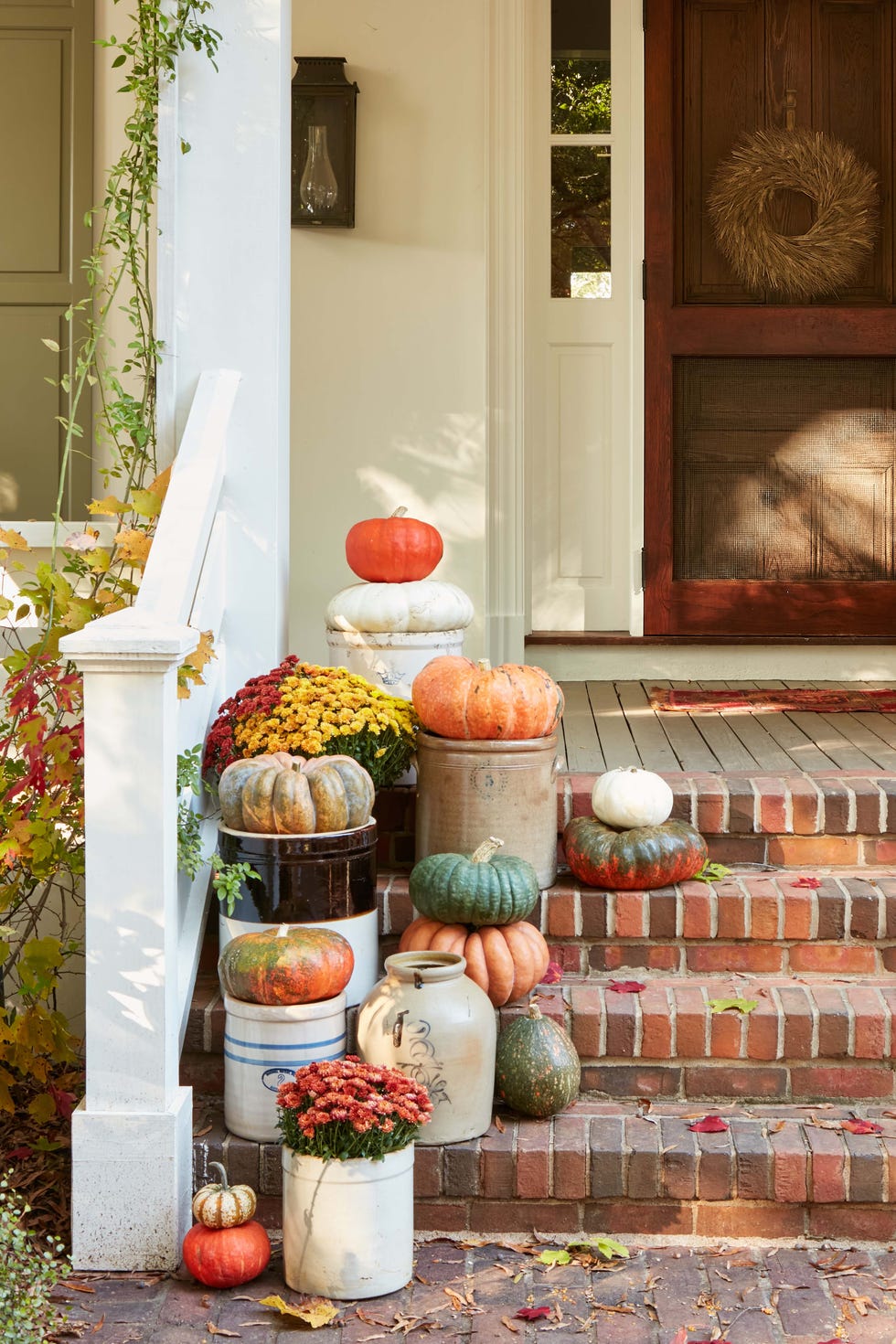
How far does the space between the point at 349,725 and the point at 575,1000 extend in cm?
76

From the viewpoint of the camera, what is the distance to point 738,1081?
2.85 m

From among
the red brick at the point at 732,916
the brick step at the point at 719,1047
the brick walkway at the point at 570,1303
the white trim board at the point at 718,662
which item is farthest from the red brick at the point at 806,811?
the white trim board at the point at 718,662

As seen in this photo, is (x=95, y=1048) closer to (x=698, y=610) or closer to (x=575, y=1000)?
(x=575, y=1000)

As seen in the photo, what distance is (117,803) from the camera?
2480 mm

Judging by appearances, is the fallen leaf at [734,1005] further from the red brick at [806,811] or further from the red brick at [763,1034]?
the red brick at [806,811]

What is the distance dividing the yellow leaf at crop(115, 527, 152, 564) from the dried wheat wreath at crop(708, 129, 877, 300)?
2798 millimetres

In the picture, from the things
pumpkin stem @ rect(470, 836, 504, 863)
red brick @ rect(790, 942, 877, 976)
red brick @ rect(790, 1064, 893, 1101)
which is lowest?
red brick @ rect(790, 1064, 893, 1101)

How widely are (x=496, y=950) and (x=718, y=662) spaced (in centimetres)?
246

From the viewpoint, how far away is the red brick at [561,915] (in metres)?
3.11

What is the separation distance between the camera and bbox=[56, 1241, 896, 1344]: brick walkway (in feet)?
7.36

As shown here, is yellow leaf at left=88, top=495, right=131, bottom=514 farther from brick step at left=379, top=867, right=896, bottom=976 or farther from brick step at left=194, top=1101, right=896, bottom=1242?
brick step at left=194, top=1101, right=896, bottom=1242

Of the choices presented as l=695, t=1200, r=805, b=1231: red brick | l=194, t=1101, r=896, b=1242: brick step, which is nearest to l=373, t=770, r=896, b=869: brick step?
l=194, t=1101, r=896, b=1242: brick step

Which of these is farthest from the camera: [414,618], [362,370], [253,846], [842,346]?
[842,346]

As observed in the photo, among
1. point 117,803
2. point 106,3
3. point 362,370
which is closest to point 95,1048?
point 117,803
